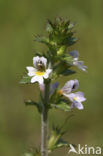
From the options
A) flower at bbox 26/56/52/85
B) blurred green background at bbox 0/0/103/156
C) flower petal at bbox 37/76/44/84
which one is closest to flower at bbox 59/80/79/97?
flower at bbox 26/56/52/85

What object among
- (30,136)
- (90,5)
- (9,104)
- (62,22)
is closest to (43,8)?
(90,5)

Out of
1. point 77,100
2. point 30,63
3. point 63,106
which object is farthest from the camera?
point 30,63

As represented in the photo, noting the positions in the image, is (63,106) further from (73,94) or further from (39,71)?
(39,71)

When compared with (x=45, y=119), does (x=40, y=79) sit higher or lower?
higher

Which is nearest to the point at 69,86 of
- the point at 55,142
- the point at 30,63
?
the point at 55,142

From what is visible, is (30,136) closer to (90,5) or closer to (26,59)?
(26,59)

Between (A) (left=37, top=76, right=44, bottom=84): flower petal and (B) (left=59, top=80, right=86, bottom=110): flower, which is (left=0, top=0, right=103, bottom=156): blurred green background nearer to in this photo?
(B) (left=59, top=80, right=86, bottom=110): flower

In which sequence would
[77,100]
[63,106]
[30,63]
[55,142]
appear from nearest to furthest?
[63,106] → [77,100] → [55,142] → [30,63]
